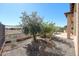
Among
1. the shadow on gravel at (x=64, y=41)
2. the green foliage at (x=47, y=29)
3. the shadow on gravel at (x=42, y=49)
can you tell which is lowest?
the shadow on gravel at (x=42, y=49)

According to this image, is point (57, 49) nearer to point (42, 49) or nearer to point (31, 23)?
point (42, 49)

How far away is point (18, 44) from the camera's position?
3637mm

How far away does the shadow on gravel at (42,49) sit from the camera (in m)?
3.63

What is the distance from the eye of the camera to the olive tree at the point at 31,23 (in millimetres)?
3586

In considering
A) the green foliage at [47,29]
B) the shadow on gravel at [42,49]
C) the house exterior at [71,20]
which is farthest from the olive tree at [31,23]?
the house exterior at [71,20]

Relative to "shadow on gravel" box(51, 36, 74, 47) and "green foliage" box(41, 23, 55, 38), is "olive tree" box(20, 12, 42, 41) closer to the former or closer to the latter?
"green foliage" box(41, 23, 55, 38)

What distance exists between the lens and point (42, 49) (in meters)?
3.65

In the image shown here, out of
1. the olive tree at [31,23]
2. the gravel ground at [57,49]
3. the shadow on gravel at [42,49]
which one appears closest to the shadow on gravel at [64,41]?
the gravel ground at [57,49]

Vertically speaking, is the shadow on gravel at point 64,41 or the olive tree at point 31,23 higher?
the olive tree at point 31,23

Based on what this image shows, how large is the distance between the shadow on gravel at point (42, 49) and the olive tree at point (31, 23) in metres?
0.22

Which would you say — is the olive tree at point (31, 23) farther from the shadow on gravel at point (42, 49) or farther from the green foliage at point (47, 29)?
the shadow on gravel at point (42, 49)

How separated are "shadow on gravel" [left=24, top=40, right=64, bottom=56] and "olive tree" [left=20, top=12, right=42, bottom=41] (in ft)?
0.71

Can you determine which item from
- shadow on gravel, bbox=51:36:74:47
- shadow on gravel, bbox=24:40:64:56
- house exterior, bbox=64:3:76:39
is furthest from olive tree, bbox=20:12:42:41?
house exterior, bbox=64:3:76:39

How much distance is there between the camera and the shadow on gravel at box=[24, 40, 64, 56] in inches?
143
